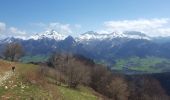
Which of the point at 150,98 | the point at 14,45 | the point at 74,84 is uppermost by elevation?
the point at 14,45

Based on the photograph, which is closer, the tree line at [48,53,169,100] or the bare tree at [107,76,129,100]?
the tree line at [48,53,169,100]

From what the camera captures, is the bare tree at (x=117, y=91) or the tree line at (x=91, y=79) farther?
the bare tree at (x=117, y=91)

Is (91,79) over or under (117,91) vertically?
over

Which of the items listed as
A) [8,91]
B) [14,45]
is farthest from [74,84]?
[14,45]

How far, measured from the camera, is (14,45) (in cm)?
15500

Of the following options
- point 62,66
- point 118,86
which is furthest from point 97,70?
point 62,66

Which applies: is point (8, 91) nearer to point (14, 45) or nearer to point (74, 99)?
point (74, 99)

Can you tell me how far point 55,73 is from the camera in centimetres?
10625

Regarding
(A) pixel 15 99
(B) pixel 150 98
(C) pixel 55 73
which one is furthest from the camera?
(B) pixel 150 98

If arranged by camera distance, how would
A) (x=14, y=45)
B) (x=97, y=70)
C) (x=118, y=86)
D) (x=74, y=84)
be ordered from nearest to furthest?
(x=74, y=84) < (x=118, y=86) < (x=14, y=45) < (x=97, y=70)

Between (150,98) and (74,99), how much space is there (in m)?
135

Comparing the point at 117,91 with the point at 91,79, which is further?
the point at 91,79

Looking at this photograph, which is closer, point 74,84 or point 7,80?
point 7,80

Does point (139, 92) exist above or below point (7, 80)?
below
